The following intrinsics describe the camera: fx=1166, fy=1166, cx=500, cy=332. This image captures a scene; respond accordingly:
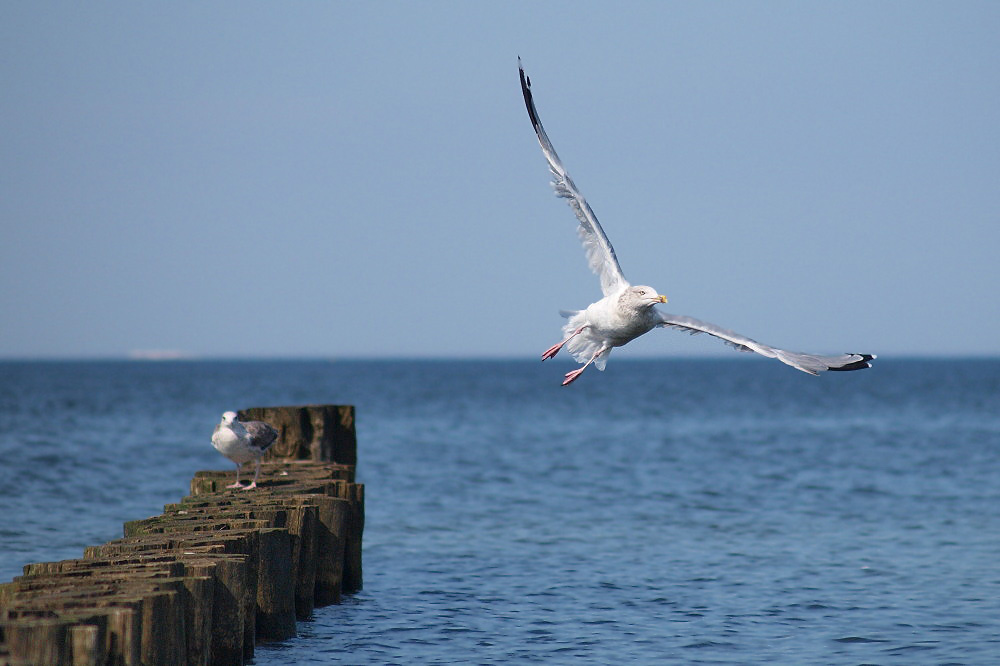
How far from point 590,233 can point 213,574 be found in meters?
6.09

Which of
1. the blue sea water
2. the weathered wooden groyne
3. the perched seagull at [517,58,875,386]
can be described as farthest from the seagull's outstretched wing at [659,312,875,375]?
the weathered wooden groyne

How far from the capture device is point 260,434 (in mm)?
12633

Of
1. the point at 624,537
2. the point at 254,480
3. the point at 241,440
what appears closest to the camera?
the point at 241,440

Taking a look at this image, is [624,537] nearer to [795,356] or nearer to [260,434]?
[260,434]

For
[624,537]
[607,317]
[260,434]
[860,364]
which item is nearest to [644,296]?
[607,317]

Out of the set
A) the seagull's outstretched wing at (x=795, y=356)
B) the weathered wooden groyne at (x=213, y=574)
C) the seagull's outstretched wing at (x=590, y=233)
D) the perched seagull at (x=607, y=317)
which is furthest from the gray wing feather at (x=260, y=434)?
the seagull's outstretched wing at (x=795, y=356)

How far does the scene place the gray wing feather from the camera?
12.5m

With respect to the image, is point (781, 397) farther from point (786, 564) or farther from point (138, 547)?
point (138, 547)

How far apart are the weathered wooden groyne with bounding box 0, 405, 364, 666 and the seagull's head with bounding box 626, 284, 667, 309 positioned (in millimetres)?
3524

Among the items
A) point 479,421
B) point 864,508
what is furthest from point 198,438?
point 864,508

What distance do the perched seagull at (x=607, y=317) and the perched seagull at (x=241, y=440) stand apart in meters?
3.20

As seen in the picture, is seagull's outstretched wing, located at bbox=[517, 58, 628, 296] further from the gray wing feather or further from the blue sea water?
the gray wing feather

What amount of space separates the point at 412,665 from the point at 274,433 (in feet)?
12.4

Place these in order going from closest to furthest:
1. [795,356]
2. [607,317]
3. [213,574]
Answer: [213,574], [795,356], [607,317]
